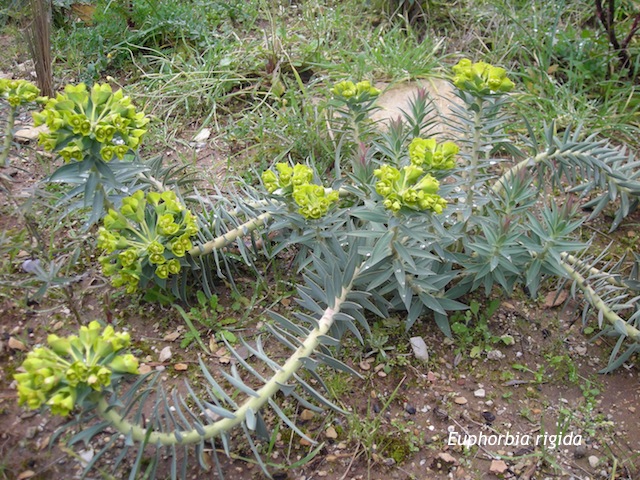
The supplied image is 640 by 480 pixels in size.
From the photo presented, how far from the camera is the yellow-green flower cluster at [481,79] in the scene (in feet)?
6.65

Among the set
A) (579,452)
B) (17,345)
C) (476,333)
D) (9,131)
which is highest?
(9,131)

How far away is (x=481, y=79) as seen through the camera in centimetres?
205

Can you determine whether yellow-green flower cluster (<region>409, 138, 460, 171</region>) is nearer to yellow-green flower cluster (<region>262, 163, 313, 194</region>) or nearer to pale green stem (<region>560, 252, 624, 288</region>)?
yellow-green flower cluster (<region>262, 163, 313, 194</region>)

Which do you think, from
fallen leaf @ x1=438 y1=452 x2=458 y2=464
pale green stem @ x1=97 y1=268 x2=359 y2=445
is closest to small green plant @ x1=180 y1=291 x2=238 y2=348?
pale green stem @ x1=97 y1=268 x2=359 y2=445

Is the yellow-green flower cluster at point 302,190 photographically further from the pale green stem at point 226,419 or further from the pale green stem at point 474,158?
the pale green stem at point 474,158

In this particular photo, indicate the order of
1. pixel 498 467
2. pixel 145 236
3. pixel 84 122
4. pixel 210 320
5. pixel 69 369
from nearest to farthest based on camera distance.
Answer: pixel 69 369 → pixel 84 122 → pixel 498 467 → pixel 145 236 → pixel 210 320

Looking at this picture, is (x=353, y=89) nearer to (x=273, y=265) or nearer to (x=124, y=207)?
(x=273, y=265)

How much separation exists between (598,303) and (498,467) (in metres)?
0.68

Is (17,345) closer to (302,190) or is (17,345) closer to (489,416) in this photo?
(302,190)

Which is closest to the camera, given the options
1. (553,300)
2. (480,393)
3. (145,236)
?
(145,236)

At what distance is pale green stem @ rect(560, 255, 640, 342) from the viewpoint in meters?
2.05

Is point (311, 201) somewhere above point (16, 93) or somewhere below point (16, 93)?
below

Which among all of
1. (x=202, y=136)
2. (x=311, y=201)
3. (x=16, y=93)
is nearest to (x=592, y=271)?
(x=311, y=201)

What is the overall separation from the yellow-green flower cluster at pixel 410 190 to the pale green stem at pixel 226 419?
42cm
